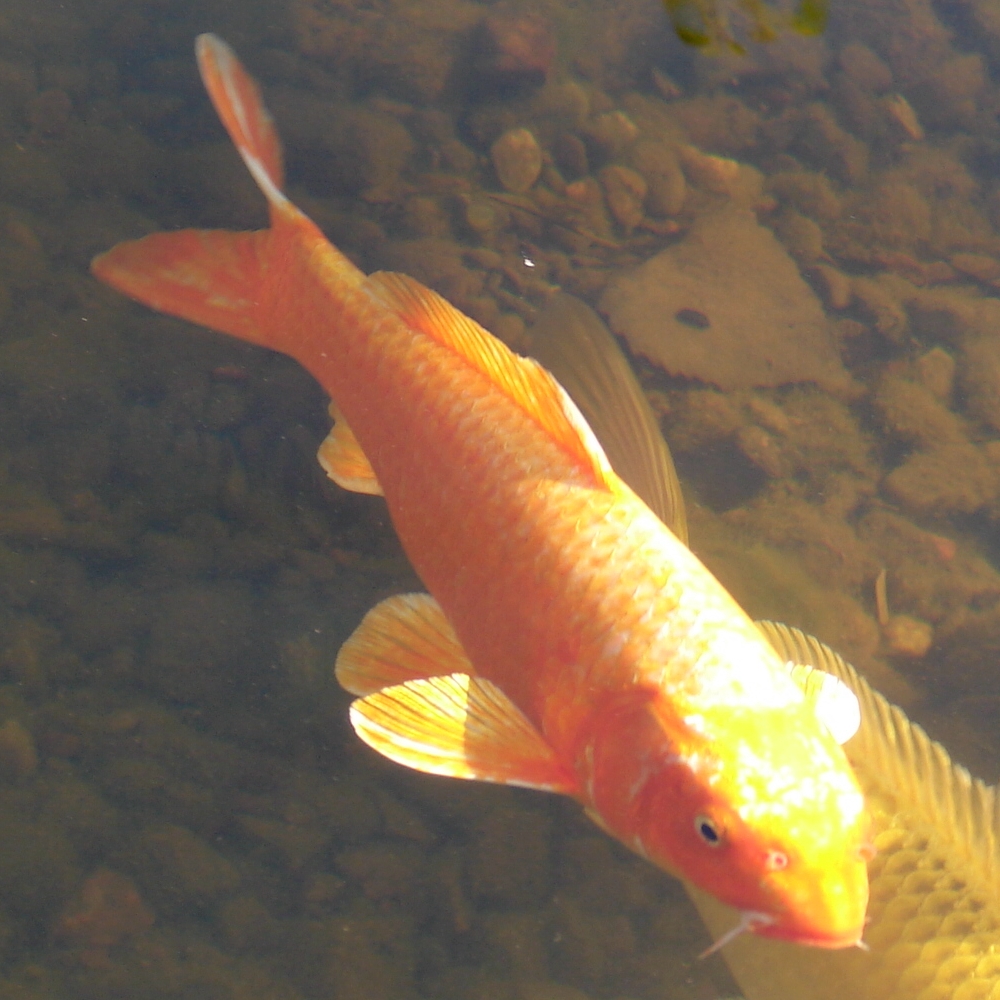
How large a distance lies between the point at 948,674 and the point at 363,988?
9.05ft

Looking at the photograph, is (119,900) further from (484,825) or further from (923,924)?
(923,924)

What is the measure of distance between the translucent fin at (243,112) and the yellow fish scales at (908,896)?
265cm

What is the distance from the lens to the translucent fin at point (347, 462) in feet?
10.00

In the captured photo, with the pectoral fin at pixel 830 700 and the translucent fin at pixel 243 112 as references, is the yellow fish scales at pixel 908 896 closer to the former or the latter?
the pectoral fin at pixel 830 700

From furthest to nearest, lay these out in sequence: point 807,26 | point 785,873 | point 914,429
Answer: point 807,26 < point 914,429 < point 785,873

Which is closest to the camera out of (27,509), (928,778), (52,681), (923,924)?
(923,924)

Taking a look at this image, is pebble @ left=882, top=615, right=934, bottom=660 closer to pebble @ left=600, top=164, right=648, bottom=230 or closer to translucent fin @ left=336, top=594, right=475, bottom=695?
translucent fin @ left=336, top=594, right=475, bottom=695

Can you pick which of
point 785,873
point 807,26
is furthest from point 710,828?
point 807,26

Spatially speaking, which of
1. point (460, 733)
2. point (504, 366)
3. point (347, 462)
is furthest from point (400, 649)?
point (504, 366)

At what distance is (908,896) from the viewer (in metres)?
2.25

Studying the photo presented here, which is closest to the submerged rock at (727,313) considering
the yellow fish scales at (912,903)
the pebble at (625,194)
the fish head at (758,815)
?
the pebble at (625,194)

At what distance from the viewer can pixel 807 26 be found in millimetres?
6215

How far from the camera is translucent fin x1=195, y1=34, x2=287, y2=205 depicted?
3215mm

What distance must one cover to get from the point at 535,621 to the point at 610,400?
57.5 inches
